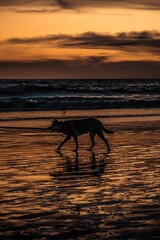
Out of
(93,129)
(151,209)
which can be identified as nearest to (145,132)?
(93,129)

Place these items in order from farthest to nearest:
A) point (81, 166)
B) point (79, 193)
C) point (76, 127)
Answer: point (76, 127)
point (81, 166)
point (79, 193)

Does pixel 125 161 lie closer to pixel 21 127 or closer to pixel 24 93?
pixel 21 127

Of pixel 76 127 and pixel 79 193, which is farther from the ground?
pixel 76 127

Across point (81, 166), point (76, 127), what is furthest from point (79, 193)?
point (76, 127)

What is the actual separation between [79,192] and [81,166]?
3.29 metres

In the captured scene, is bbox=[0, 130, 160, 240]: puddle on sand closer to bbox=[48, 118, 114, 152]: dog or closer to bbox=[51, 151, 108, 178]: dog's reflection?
bbox=[51, 151, 108, 178]: dog's reflection

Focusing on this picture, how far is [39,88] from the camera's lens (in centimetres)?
6172

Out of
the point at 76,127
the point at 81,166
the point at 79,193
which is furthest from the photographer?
the point at 76,127

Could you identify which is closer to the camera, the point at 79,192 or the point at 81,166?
the point at 79,192

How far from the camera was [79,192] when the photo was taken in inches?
352

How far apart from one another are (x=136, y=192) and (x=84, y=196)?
0.90 metres

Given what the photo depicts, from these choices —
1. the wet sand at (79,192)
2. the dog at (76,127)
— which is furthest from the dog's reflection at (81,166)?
the dog at (76,127)

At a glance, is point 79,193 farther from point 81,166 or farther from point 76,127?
point 76,127

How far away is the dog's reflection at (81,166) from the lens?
1102cm
